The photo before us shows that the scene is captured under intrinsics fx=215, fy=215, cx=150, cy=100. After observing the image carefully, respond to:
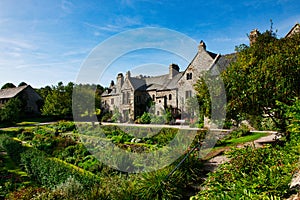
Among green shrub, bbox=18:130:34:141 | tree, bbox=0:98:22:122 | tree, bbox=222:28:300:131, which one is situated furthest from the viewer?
tree, bbox=0:98:22:122

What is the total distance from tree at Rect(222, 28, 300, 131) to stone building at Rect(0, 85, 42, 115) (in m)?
48.9

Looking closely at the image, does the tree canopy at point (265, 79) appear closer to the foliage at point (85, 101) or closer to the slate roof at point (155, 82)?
the foliage at point (85, 101)

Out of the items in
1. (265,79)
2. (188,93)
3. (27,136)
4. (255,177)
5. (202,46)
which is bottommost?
(27,136)

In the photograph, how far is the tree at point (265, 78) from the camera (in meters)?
7.66

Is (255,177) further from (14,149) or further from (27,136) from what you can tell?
(27,136)

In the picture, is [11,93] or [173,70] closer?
[173,70]

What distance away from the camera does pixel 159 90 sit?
33156 millimetres

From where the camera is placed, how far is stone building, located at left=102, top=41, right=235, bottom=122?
2745cm

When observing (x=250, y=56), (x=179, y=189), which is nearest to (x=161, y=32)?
(x=250, y=56)

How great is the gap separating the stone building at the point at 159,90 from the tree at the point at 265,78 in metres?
15.3

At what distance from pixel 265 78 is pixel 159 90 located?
2546 centimetres

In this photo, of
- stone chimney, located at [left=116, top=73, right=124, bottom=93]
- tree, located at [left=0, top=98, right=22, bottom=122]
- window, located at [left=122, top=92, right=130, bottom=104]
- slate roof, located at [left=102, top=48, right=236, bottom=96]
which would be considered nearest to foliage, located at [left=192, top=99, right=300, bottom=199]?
slate roof, located at [left=102, top=48, right=236, bottom=96]

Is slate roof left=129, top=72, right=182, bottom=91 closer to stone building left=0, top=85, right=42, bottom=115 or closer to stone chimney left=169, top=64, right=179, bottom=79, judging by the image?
stone chimney left=169, top=64, right=179, bottom=79

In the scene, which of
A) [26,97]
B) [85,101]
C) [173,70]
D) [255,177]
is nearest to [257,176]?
[255,177]
